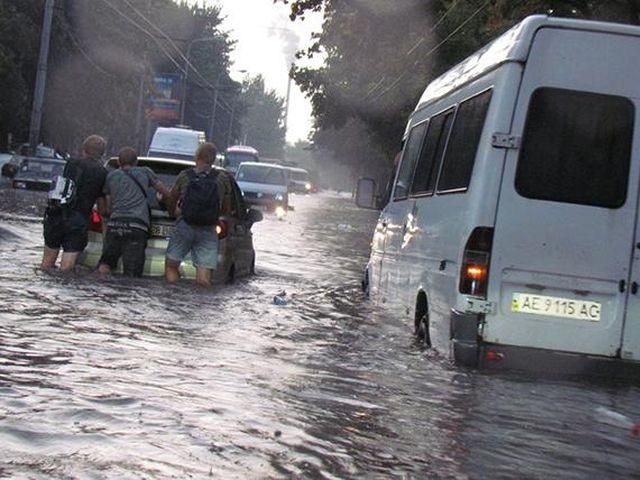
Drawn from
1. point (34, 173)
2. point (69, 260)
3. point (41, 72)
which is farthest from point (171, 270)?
point (41, 72)

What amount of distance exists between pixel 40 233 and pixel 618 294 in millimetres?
13495

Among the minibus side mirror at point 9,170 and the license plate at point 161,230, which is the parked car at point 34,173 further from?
the license plate at point 161,230

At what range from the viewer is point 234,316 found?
10.3 meters

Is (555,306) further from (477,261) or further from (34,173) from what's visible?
(34,173)

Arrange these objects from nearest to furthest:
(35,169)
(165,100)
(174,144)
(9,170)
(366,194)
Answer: (366,194) < (9,170) < (35,169) < (174,144) < (165,100)

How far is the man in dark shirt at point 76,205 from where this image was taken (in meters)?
11.6

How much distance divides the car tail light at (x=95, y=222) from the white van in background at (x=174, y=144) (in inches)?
917

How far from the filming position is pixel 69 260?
38.4ft

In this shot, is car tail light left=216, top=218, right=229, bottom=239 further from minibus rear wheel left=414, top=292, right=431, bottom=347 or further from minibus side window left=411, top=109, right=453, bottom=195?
minibus rear wheel left=414, top=292, right=431, bottom=347

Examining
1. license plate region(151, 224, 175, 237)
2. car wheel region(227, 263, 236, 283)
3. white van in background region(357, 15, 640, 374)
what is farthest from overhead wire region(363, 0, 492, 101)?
white van in background region(357, 15, 640, 374)

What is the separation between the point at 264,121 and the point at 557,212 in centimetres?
17478

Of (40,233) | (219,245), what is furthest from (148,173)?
(40,233)

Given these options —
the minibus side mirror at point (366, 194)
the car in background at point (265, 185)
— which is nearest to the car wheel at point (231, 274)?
the minibus side mirror at point (366, 194)

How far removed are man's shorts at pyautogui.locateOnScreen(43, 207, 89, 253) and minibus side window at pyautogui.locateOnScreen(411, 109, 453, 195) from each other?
3.63 m
